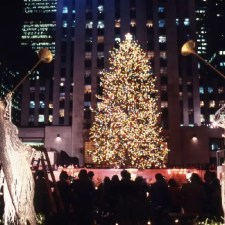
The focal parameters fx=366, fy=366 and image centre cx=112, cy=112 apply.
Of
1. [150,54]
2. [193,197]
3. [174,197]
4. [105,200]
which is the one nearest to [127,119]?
[174,197]

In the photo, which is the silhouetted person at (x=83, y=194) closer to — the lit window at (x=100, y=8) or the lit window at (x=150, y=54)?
the lit window at (x=150, y=54)

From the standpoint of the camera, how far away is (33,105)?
76625 mm

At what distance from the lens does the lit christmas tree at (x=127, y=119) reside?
79.9 feet

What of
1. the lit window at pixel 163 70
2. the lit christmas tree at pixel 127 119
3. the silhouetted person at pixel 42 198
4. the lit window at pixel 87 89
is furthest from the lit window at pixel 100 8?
the silhouetted person at pixel 42 198

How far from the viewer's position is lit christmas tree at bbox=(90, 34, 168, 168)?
24344 mm

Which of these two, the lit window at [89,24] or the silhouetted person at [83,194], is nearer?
the silhouetted person at [83,194]

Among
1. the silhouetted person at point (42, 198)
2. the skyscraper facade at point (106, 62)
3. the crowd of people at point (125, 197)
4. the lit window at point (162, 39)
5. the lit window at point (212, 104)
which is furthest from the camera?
the lit window at point (212, 104)

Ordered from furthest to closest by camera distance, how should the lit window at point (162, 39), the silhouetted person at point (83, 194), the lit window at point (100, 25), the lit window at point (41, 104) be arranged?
the lit window at point (41, 104) < the lit window at point (100, 25) < the lit window at point (162, 39) < the silhouetted person at point (83, 194)

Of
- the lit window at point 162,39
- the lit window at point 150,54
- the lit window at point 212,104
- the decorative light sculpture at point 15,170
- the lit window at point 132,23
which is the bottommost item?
the decorative light sculpture at point 15,170

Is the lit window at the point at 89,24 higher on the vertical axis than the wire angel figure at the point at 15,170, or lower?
higher

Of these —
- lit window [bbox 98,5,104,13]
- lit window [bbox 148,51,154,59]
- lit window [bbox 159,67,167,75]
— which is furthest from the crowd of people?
lit window [bbox 98,5,104,13]

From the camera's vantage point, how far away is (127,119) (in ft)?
80.8

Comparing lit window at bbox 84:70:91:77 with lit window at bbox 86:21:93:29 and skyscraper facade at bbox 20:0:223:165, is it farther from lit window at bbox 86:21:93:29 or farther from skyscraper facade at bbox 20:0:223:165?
lit window at bbox 86:21:93:29

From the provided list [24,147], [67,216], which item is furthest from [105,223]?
[24,147]
